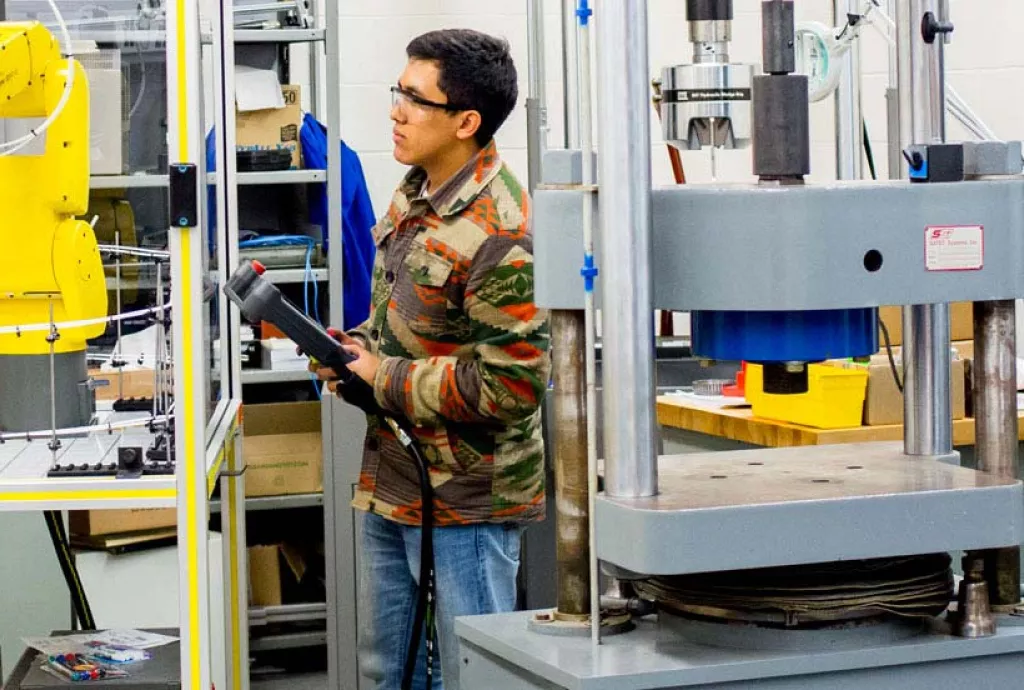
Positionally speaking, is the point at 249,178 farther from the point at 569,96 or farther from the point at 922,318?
the point at 922,318

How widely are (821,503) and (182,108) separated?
1.28 meters

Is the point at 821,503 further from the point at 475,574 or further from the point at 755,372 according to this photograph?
the point at 755,372

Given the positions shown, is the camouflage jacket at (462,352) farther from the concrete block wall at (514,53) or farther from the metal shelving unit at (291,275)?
the concrete block wall at (514,53)

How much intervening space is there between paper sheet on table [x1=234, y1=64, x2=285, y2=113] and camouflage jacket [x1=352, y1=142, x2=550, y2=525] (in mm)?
1529

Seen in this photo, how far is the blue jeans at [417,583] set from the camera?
238 centimetres

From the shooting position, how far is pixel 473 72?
2479mm

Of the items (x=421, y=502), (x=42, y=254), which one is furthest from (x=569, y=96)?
(x=42, y=254)

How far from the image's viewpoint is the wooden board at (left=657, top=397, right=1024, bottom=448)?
2869 mm

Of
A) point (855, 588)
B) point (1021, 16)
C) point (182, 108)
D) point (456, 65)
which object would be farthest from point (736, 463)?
point (1021, 16)

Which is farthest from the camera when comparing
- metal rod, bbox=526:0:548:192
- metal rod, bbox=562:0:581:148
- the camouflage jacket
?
metal rod, bbox=526:0:548:192

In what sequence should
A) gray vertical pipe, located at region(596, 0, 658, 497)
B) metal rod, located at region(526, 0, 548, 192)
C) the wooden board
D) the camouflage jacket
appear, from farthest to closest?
metal rod, located at region(526, 0, 548, 192)
the wooden board
the camouflage jacket
gray vertical pipe, located at region(596, 0, 658, 497)

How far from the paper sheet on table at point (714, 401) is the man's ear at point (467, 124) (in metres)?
1.04

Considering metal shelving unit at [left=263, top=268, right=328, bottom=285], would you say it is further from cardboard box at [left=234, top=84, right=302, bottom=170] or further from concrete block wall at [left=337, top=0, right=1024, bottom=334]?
concrete block wall at [left=337, top=0, right=1024, bottom=334]

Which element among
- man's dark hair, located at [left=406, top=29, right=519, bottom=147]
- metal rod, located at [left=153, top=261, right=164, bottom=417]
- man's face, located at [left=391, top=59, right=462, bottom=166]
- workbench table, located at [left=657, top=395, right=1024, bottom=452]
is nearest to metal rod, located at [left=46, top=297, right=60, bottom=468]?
metal rod, located at [left=153, top=261, right=164, bottom=417]
